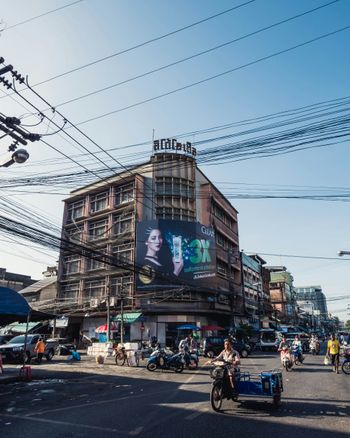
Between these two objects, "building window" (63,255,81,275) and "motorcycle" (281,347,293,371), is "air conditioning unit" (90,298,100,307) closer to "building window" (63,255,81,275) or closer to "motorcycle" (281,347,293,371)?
"building window" (63,255,81,275)

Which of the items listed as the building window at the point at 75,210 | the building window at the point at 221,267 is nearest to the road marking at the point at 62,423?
the building window at the point at 221,267

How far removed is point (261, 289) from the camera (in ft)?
220

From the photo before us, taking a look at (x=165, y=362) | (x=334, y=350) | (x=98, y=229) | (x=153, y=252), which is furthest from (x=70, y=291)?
(x=334, y=350)

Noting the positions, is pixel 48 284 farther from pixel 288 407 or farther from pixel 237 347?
pixel 288 407

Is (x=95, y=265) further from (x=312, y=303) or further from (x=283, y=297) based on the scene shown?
(x=312, y=303)

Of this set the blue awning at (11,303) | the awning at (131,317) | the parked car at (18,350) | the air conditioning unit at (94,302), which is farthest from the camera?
the air conditioning unit at (94,302)

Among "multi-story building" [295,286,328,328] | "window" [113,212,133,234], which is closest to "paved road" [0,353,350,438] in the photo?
"window" [113,212,133,234]

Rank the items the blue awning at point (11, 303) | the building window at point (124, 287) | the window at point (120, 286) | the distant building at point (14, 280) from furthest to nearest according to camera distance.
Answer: the distant building at point (14, 280), the window at point (120, 286), the building window at point (124, 287), the blue awning at point (11, 303)

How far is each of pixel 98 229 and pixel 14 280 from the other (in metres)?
29.4

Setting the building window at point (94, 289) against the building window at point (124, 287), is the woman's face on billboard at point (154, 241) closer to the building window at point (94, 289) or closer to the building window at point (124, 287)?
the building window at point (124, 287)

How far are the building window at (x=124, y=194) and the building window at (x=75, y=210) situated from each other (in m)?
7.11

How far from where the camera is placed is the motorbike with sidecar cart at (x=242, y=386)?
27.2 feet

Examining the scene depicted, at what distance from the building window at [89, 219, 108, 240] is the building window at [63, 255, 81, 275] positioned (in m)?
3.88

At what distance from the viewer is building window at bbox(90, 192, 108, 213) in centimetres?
4740
